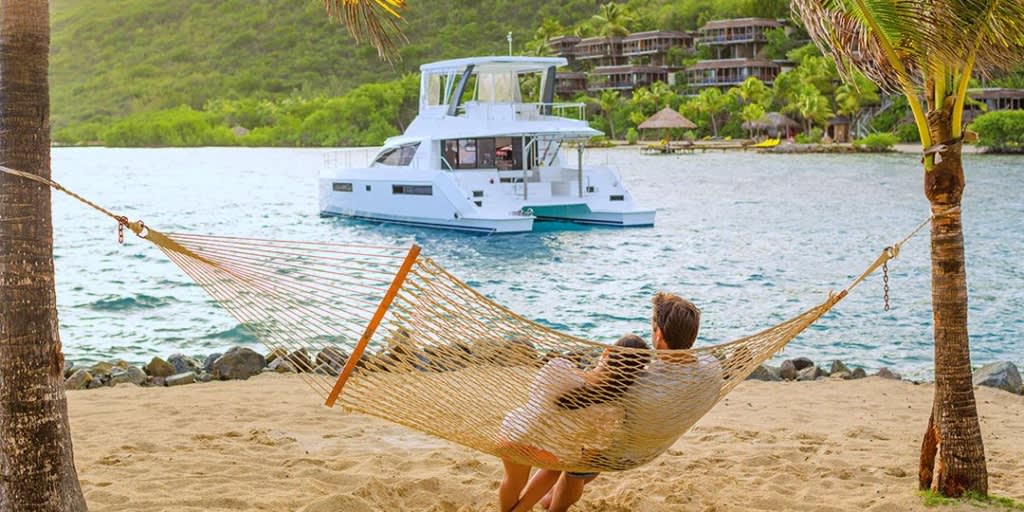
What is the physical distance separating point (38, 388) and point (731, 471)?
8.03 feet

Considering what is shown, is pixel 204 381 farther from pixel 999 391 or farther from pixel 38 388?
pixel 999 391

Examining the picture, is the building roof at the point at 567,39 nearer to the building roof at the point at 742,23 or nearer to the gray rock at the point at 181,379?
the building roof at the point at 742,23

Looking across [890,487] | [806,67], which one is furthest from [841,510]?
[806,67]

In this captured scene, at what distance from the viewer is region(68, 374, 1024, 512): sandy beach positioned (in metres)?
3.55

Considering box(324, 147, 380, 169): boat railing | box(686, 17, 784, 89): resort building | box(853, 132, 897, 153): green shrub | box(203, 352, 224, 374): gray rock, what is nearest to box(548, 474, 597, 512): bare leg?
box(203, 352, 224, 374): gray rock

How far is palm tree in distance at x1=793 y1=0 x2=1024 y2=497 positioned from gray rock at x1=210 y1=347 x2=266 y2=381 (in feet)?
14.1

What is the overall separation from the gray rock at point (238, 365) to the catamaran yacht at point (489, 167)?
10.4 meters

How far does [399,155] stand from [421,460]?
15.2m

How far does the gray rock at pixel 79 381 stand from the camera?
621 centimetres

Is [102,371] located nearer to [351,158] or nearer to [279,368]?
[279,368]

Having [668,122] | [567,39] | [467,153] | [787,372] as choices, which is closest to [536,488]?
[787,372]

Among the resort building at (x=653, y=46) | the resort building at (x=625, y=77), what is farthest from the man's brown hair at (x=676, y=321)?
the resort building at (x=653, y=46)

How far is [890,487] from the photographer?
12.3ft

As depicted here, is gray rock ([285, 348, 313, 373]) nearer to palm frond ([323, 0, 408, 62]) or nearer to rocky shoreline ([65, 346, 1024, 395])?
palm frond ([323, 0, 408, 62])
